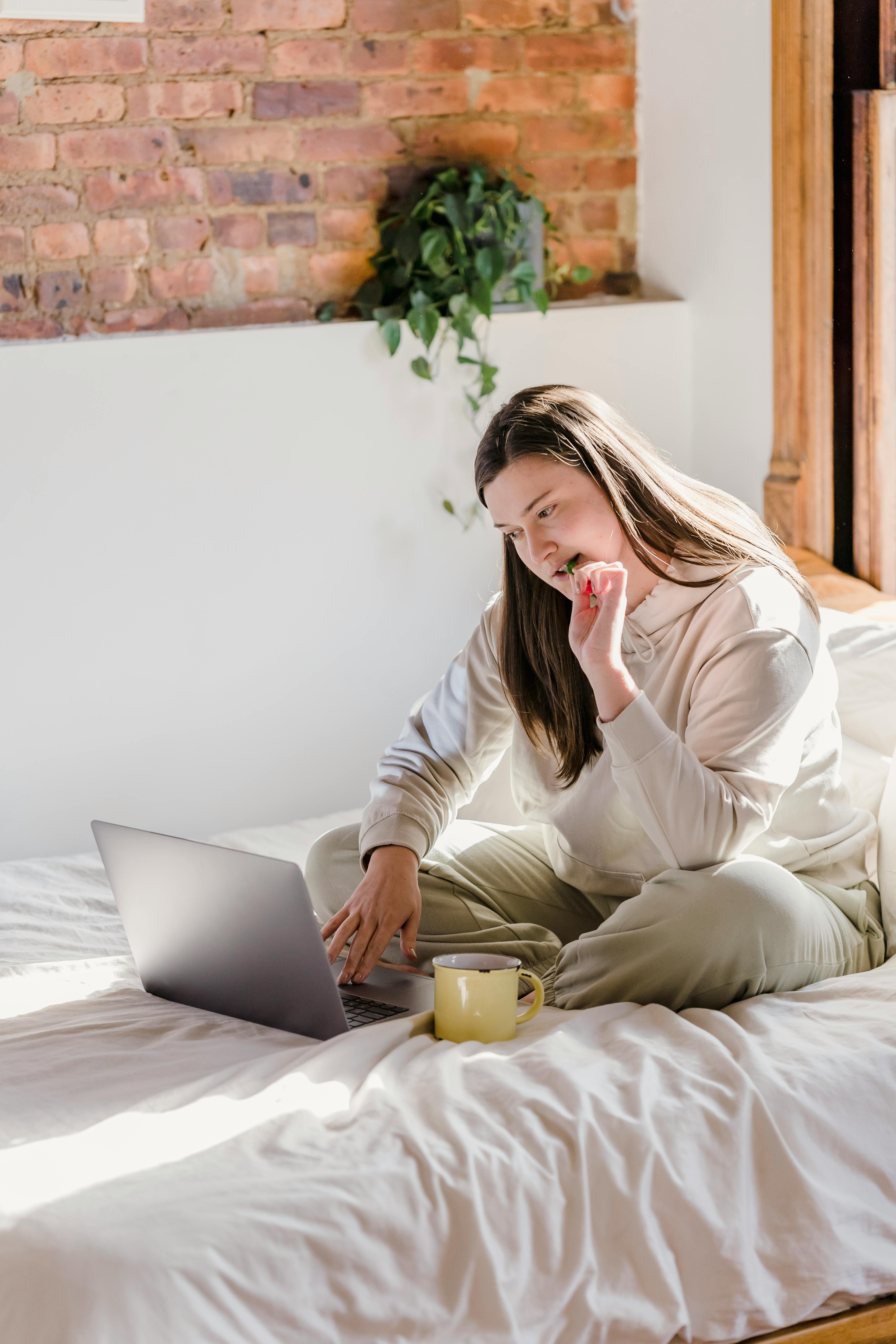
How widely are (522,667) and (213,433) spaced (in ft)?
3.74

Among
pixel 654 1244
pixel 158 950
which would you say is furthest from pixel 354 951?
pixel 654 1244

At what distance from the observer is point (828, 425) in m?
2.58

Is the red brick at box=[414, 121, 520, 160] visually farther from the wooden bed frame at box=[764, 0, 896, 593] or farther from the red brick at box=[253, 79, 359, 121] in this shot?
the wooden bed frame at box=[764, 0, 896, 593]

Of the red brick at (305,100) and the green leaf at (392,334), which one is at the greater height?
the red brick at (305,100)

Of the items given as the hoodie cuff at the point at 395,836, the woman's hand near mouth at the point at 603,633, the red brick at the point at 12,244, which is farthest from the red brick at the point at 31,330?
the woman's hand near mouth at the point at 603,633

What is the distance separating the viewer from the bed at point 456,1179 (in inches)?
39.3

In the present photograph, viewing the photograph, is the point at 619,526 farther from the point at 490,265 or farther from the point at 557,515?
the point at 490,265

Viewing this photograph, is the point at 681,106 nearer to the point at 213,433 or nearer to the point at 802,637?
the point at 213,433

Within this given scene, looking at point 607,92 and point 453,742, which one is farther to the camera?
point 607,92

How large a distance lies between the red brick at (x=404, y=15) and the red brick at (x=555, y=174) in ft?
1.07

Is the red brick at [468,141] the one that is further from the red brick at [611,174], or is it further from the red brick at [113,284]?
the red brick at [113,284]

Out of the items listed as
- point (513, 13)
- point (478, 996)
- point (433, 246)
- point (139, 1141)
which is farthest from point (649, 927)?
point (513, 13)

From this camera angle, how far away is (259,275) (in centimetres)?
276

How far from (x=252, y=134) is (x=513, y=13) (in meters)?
0.63
